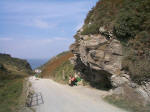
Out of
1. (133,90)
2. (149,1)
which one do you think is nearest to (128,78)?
(133,90)

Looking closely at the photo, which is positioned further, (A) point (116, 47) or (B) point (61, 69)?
(B) point (61, 69)

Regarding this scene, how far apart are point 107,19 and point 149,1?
3257mm

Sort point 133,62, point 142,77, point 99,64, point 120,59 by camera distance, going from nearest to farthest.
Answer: point 142,77, point 133,62, point 120,59, point 99,64

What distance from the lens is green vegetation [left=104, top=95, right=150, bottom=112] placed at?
9.11 m

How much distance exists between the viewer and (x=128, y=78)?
37.5 ft

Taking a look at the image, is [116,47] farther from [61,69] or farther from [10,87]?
[61,69]

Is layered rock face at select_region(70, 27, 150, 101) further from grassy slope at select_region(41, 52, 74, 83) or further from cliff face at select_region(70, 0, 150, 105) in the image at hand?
→ grassy slope at select_region(41, 52, 74, 83)

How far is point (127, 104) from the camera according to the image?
33.2 feet

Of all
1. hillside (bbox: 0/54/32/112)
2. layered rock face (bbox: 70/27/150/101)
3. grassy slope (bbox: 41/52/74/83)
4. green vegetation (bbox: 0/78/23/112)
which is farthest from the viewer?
grassy slope (bbox: 41/52/74/83)

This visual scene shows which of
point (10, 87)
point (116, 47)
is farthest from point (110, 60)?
point (10, 87)

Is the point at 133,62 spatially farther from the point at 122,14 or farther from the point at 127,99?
the point at 122,14

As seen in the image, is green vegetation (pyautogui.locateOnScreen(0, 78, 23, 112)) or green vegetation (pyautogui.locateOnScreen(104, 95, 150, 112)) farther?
green vegetation (pyautogui.locateOnScreen(0, 78, 23, 112))

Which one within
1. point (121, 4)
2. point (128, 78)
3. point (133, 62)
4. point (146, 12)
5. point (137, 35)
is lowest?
point (128, 78)

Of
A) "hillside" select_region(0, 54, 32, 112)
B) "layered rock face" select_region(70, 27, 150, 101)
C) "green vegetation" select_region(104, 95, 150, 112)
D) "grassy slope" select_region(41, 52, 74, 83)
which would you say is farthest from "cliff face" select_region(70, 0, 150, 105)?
"grassy slope" select_region(41, 52, 74, 83)
